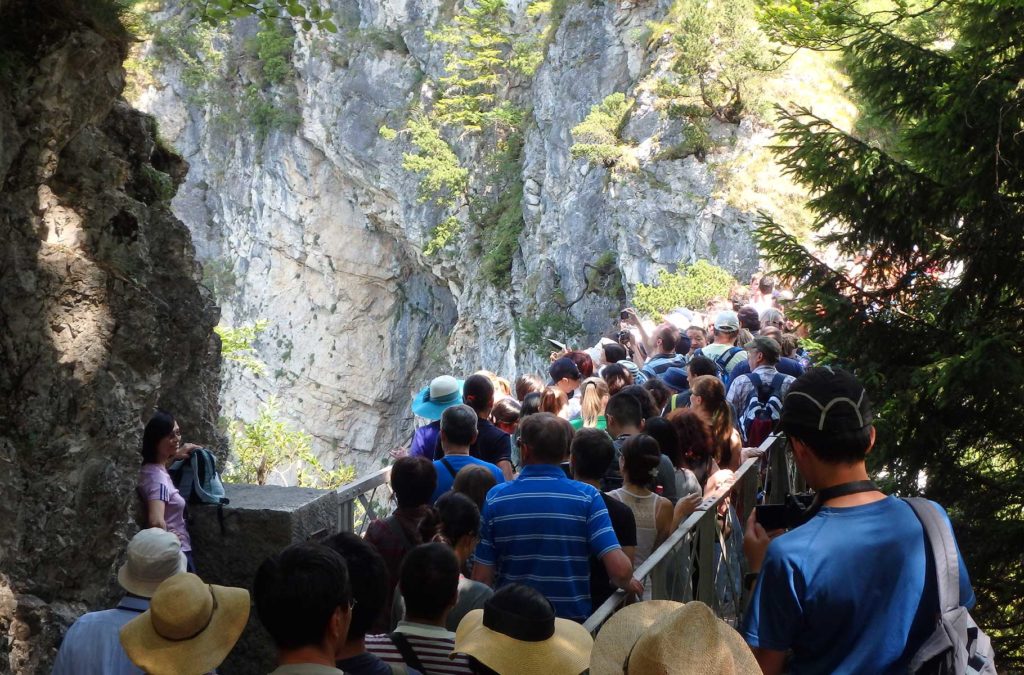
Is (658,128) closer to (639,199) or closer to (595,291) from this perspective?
(639,199)

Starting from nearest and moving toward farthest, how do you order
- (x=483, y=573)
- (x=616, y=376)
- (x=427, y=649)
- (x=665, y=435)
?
(x=427, y=649) < (x=483, y=573) < (x=665, y=435) < (x=616, y=376)

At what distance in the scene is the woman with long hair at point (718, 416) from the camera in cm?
518

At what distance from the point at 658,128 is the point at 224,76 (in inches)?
1090

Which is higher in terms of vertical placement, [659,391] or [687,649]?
[687,649]

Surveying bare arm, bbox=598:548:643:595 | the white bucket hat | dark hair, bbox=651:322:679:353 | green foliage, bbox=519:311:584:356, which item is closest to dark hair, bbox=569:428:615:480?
bare arm, bbox=598:548:643:595

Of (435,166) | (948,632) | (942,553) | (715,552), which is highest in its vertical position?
Answer: (435,166)


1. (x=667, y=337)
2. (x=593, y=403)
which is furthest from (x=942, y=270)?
(x=667, y=337)

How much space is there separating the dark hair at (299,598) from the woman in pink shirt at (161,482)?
2329 millimetres

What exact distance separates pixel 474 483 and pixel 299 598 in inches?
74.7

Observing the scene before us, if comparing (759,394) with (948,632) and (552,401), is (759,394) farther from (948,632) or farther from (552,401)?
(948,632)

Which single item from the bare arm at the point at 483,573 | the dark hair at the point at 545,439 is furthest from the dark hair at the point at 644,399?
Result: the bare arm at the point at 483,573

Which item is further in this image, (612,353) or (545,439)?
(612,353)

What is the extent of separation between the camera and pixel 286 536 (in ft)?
15.3

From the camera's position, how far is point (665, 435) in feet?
16.3
